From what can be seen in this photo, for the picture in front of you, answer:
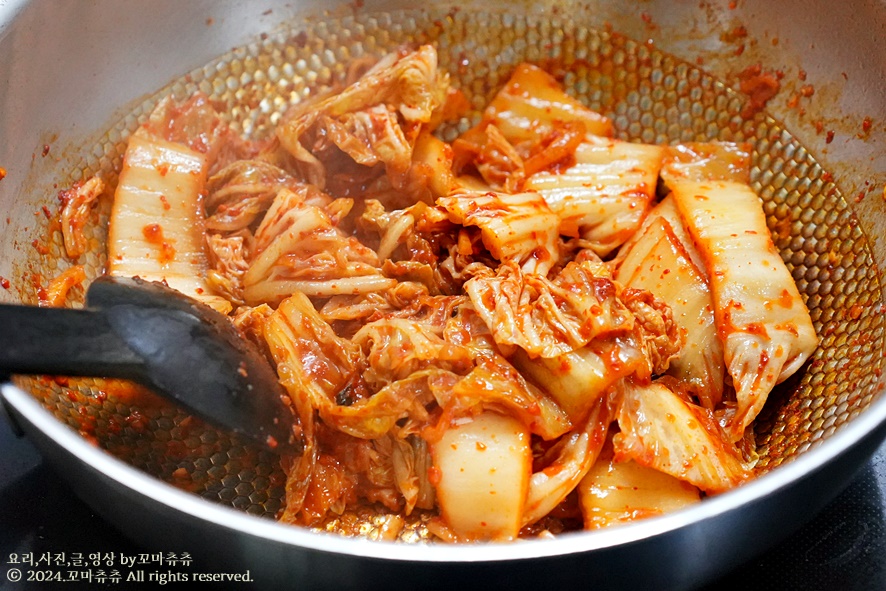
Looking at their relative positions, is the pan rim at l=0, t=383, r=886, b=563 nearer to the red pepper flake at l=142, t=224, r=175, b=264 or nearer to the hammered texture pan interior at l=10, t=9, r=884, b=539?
the hammered texture pan interior at l=10, t=9, r=884, b=539

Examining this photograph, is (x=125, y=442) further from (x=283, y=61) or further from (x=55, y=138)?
(x=283, y=61)

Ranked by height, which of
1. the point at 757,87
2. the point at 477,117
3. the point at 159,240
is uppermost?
the point at 757,87

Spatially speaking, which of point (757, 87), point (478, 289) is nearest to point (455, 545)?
point (478, 289)

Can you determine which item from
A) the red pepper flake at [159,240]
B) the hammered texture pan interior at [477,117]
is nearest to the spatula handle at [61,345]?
the hammered texture pan interior at [477,117]

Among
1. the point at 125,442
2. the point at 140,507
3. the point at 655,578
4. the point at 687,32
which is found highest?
the point at 687,32

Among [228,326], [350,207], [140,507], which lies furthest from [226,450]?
[350,207]

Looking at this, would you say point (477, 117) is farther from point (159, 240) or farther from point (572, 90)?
point (159, 240)

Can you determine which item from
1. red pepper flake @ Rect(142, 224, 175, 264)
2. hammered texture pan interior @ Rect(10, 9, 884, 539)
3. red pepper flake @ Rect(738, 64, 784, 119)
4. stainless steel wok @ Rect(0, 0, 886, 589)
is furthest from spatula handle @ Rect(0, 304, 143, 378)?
red pepper flake @ Rect(738, 64, 784, 119)
